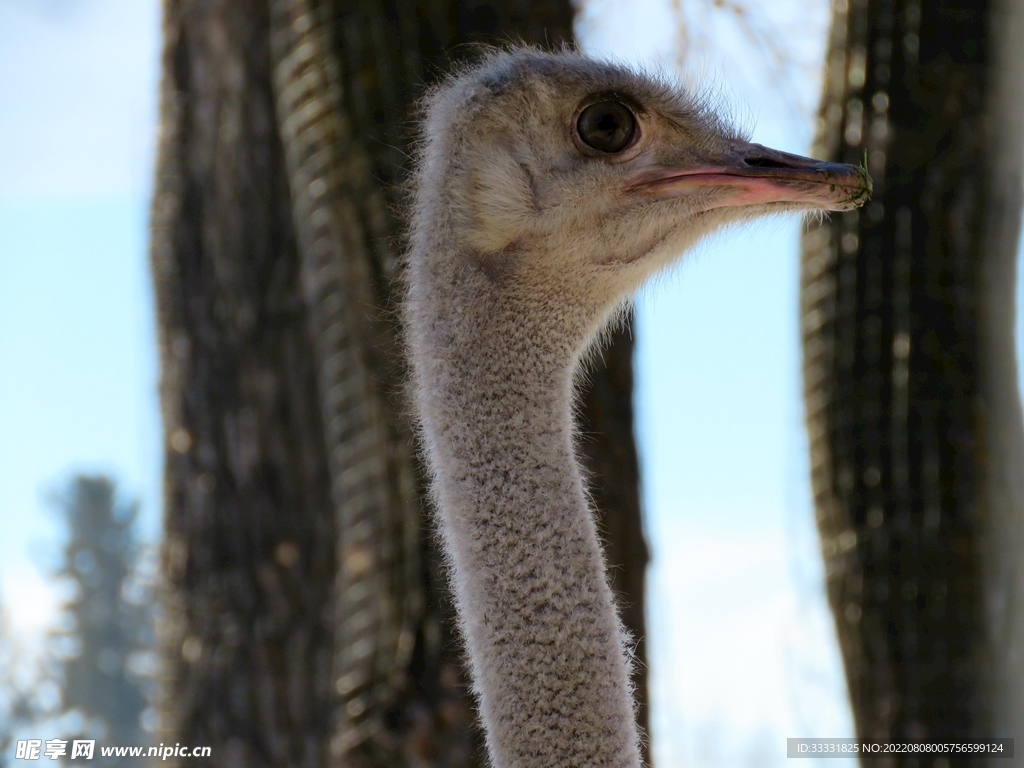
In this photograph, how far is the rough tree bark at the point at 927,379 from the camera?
439 cm

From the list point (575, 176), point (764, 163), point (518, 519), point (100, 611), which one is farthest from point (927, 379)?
point (100, 611)

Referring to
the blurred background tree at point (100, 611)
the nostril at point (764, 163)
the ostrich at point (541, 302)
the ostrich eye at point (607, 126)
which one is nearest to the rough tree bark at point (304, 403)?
the ostrich at point (541, 302)

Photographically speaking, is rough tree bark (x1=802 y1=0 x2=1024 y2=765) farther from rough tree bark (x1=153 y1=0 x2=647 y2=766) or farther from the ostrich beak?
the ostrich beak

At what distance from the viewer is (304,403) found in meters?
5.36

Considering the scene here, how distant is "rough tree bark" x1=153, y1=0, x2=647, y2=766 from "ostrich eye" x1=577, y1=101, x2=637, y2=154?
105 cm

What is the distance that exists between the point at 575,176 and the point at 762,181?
345 millimetres

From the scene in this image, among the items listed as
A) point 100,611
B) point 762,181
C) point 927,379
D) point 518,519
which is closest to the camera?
point 518,519

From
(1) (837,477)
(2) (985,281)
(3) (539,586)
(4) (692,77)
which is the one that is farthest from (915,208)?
(3) (539,586)

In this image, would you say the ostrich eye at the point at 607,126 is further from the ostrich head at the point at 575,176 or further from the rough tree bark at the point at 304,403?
the rough tree bark at the point at 304,403

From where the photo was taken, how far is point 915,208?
4.51 m

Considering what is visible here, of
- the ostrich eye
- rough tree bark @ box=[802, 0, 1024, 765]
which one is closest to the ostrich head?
the ostrich eye

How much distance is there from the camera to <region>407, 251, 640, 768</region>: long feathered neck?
2.23 meters

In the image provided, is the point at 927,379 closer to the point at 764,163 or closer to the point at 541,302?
the point at 764,163

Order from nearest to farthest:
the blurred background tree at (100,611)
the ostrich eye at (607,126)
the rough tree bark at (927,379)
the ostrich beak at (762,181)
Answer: the ostrich beak at (762,181)
the ostrich eye at (607,126)
the rough tree bark at (927,379)
the blurred background tree at (100,611)
